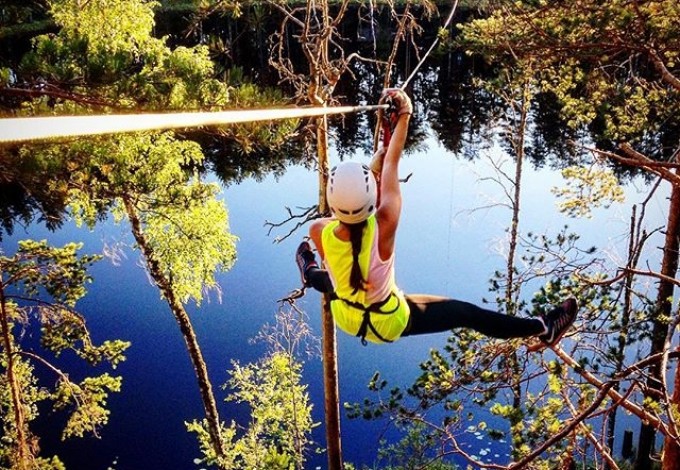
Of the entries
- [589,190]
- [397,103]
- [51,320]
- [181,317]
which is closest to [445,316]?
[397,103]

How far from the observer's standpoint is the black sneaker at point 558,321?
442 cm

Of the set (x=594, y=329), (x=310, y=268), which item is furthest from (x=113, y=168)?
(x=594, y=329)

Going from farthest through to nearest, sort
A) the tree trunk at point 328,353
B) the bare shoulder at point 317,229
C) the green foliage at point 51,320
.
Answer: the green foliage at point 51,320 < the tree trunk at point 328,353 < the bare shoulder at point 317,229

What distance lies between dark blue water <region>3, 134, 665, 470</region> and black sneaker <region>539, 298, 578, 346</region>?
808 cm

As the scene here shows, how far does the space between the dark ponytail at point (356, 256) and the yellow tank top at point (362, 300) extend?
0.07ft

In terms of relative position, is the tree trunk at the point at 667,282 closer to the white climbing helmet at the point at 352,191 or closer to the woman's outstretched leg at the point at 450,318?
the woman's outstretched leg at the point at 450,318

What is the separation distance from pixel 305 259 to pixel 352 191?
1.10 metres

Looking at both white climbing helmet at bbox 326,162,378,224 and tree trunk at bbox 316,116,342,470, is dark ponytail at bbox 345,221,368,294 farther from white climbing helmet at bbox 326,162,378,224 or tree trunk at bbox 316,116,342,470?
tree trunk at bbox 316,116,342,470

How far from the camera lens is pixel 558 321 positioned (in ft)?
14.7

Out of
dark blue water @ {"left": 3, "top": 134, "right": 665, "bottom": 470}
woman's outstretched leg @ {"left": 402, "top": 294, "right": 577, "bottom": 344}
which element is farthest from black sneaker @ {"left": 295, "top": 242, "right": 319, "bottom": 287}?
dark blue water @ {"left": 3, "top": 134, "right": 665, "bottom": 470}

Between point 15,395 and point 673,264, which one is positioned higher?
point 673,264

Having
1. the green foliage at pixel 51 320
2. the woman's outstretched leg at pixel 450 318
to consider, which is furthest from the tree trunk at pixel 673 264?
the green foliage at pixel 51 320

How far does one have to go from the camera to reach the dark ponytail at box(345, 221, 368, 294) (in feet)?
10.7

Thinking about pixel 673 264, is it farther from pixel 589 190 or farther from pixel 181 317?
pixel 181 317
